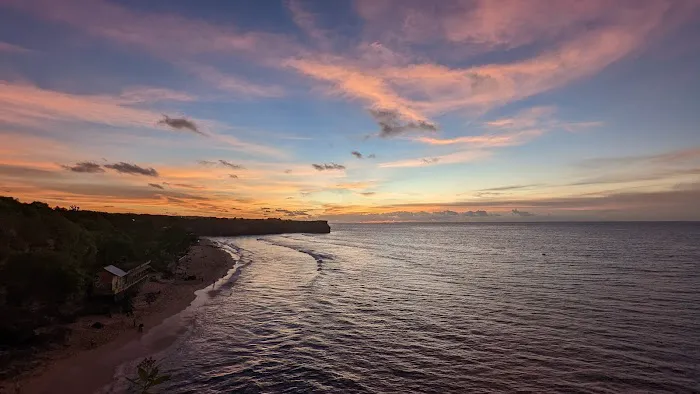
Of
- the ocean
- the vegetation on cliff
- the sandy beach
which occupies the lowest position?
the ocean

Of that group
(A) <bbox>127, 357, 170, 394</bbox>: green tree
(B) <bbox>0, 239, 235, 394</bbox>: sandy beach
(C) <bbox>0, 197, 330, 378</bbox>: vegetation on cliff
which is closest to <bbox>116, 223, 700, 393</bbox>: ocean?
(A) <bbox>127, 357, 170, 394</bbox>: green tree

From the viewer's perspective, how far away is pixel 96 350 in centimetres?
2584

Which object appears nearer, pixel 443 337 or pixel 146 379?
pixel 146 379

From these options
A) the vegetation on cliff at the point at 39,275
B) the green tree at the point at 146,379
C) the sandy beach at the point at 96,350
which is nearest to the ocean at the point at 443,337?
the green tree at the point at 146,379

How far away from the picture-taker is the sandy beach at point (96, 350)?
20.6 meters

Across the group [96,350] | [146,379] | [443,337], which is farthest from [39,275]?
[443,337]

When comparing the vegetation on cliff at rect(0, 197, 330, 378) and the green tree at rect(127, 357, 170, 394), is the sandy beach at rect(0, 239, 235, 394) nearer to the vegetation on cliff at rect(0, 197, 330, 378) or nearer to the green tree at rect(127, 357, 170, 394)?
the green tree at rect(127, 357, 170, 394)

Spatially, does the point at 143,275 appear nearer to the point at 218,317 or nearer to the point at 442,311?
the point at 218,317

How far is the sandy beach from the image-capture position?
2059cm

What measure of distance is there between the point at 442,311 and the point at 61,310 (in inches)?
1335

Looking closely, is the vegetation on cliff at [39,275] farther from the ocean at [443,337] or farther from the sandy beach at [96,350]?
the ocean at [443,337]

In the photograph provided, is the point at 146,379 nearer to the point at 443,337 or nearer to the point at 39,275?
the point at 39,275

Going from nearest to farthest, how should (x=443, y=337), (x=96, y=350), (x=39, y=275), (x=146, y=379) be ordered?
(x=146, y=379)
(x=96, y=350)
(x=39, y=275)
(x=443, y=337)

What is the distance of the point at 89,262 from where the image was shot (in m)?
40.6
